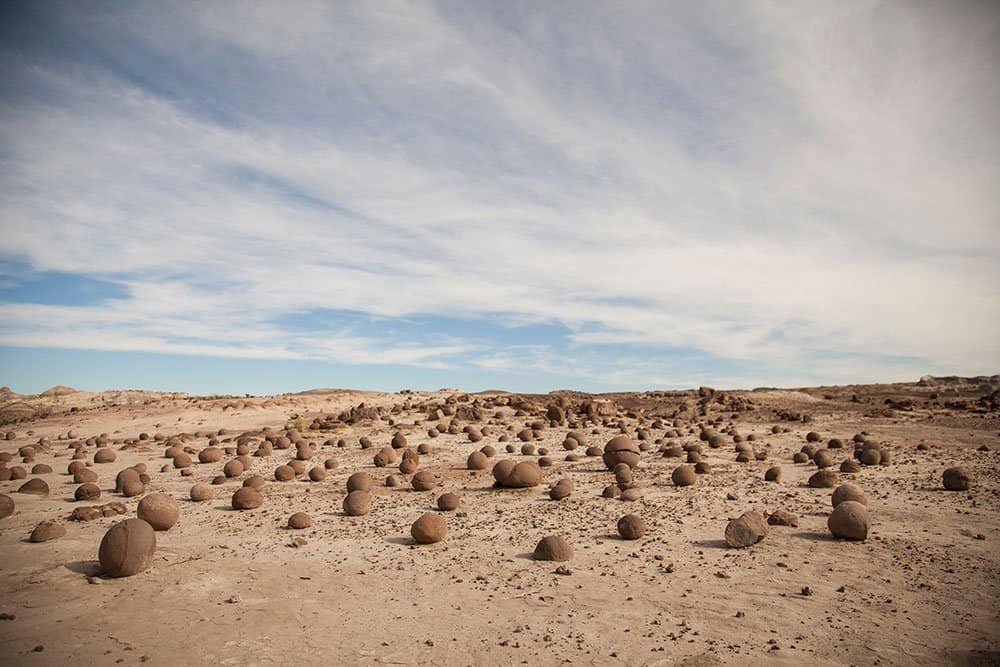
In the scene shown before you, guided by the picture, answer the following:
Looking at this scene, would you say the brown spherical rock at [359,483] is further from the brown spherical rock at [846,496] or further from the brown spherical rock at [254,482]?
the brown spherical rock at [846,496]

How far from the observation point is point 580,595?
695cm

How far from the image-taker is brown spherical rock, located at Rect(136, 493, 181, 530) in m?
9.91

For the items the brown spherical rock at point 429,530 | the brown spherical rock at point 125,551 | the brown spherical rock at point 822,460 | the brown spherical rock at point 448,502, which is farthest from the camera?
the brown spherical rock at point 822,460

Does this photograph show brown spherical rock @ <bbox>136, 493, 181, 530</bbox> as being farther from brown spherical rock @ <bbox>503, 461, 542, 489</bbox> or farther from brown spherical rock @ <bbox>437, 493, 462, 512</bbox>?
brown spherical rock @ <bbox>503, 461, 542, 489</bbox>

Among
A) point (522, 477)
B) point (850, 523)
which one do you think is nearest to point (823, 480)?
point (850, 523)

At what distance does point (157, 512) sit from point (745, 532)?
899 centimetres

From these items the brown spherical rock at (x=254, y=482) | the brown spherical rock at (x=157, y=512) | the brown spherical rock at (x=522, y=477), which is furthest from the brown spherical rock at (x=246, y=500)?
the brown spherical rock at (x=522, y=477)

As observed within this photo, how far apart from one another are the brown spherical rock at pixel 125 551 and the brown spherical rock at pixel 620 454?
926 cm

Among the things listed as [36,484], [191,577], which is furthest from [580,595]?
[36,484]

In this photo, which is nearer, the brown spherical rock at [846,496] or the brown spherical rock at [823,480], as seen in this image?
the brown spherical rock at [846,496]

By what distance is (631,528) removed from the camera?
8812 mm

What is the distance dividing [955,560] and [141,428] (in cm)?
2822

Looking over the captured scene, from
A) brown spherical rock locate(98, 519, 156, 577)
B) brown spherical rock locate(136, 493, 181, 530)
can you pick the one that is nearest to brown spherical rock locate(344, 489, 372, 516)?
brown spherical rock locate(136, 493, 181, 530)

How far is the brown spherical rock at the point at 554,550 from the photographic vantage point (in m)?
8.06
